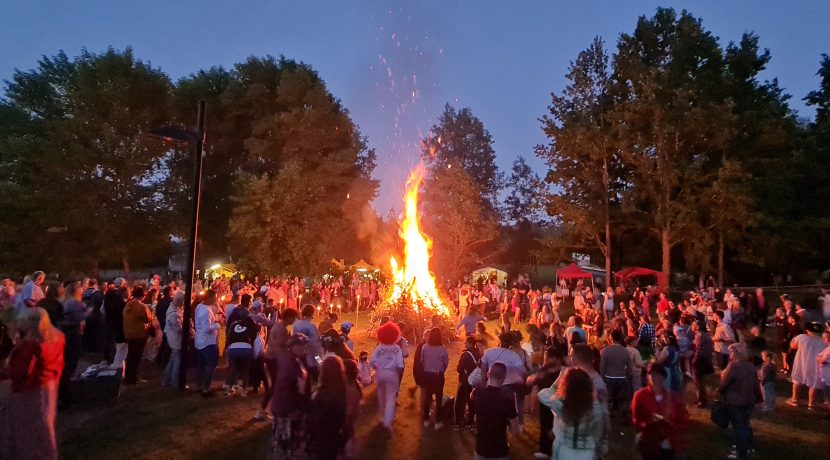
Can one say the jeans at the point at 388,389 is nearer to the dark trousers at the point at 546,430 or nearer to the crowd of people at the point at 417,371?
the crowd of people at the point at 417,371

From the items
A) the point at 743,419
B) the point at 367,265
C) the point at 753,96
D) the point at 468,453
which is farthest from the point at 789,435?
the point at 367,265

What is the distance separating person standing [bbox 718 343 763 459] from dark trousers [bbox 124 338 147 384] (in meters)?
9.67

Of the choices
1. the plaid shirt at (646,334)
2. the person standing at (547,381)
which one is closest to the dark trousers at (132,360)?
the person standing at (547,381)

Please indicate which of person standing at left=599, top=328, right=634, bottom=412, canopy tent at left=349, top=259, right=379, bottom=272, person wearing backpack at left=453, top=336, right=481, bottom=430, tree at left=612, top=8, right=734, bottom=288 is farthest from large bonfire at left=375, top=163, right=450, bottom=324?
canopy tent at left=349, top=259, right=379, bottom=272

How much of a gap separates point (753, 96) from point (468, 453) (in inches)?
1237

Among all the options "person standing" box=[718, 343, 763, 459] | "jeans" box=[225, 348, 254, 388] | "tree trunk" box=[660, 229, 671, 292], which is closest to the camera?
"person standing" box=[718, 343, 763, 459]

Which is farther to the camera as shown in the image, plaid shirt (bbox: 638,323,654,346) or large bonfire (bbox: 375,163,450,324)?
large bonfire (bbox: 375,163,450,324)

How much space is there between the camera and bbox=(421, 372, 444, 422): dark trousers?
883cm

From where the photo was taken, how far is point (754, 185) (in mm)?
27828

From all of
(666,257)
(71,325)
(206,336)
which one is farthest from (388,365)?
(666,257)

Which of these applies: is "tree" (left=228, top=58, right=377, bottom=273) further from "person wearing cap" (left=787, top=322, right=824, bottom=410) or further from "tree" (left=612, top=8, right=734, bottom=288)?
"person wearing cap" (left=787, top=322, right=824, bottom=410)

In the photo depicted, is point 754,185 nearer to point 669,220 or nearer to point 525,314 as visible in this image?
point 669,220

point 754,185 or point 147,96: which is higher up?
point 147,96

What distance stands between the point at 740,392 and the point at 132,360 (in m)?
10.2
